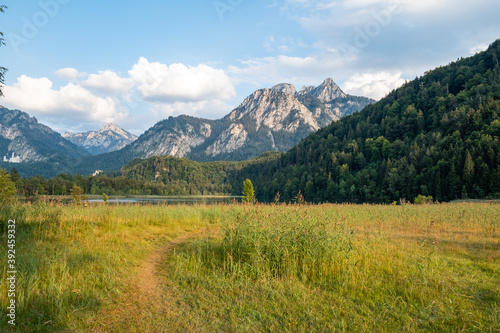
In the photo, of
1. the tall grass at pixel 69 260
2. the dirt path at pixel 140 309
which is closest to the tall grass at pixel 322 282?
the dirt path at pixel 140 309

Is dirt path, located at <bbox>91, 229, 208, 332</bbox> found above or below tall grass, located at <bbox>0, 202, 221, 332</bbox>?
below

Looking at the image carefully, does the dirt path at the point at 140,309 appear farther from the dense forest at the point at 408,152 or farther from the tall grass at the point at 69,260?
the dense forest at the point at 408,152

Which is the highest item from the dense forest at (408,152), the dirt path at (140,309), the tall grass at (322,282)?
the dense forest at (408,152)

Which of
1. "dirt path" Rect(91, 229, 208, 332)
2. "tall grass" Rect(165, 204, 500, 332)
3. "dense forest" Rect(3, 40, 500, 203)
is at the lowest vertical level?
"dirt path" Rect(91, 229, 208, 332)

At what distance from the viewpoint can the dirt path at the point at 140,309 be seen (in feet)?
15.7

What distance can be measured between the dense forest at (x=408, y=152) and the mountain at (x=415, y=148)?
25 cm

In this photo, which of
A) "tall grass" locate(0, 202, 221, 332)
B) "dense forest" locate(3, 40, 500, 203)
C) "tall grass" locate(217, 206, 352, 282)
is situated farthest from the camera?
"dense forest" locate(3, 40, 500, 203)

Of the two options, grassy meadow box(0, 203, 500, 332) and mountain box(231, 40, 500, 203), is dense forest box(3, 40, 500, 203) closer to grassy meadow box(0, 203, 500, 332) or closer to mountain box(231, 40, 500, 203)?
mountain box(231, 40, 500, 203)

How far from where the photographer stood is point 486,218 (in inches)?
624

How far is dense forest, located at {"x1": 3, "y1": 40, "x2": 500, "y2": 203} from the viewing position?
65.1 m

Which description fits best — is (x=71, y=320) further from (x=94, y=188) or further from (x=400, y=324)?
(x=94, y=188)

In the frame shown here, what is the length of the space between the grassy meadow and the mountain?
68.3 metres

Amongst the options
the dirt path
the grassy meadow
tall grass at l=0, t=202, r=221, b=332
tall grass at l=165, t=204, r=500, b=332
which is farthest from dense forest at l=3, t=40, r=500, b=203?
tall grass at l=165, t=204, r=500, b=332

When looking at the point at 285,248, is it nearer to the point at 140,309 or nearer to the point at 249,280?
the point at 249,280
